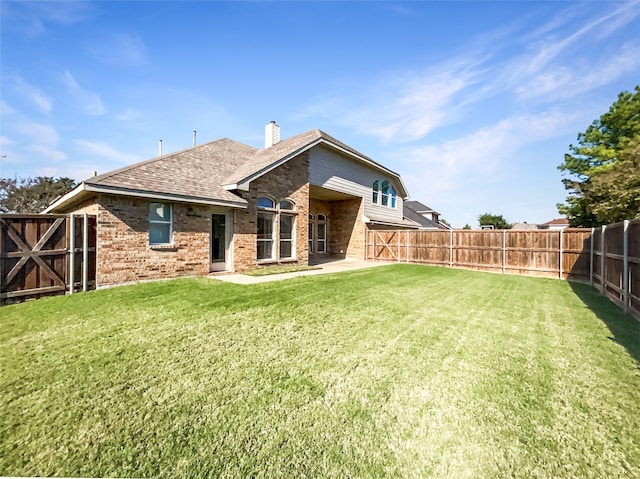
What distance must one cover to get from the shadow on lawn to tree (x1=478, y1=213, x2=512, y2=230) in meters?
59.4

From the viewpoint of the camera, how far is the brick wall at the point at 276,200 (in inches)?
447

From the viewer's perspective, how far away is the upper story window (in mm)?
19719

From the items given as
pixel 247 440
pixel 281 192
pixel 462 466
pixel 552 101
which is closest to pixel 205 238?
pixel 281 192

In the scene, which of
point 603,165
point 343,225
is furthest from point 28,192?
point 603,165

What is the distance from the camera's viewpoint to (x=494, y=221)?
60875 mm

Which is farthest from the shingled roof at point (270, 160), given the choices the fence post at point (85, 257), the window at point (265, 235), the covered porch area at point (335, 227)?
the fence post at point (85, 257)

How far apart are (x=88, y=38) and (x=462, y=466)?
13.6 meters

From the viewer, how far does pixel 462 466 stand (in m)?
2.18

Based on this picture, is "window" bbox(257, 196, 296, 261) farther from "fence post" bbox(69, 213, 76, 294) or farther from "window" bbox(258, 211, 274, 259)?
"fence post" bbox(69, 213, 76, 294)

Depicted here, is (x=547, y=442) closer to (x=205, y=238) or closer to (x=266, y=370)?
(x=266, y=370)

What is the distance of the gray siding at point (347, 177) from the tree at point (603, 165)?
12.1 meters

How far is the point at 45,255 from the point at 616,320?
529 inches

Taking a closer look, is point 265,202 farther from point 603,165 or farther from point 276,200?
point 603,165

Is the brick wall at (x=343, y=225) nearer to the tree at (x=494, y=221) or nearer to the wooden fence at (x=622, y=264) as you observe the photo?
the wooden fence at (x=622, y=264)
